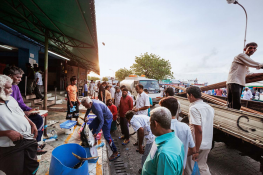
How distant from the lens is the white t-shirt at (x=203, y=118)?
83.0 inches

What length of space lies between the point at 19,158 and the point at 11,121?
0.52 metres

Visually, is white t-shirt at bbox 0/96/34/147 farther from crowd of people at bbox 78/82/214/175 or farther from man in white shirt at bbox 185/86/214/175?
man in white shirt at bbox 185/86/214/175

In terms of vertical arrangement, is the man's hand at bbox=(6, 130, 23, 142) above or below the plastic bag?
above

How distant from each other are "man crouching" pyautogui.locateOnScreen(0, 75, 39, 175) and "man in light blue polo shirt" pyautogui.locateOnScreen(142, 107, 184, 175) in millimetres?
1722

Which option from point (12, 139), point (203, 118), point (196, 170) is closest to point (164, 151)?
point (203, 118)

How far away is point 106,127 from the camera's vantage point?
11.6 ft

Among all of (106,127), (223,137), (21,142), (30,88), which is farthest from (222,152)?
(30,88)

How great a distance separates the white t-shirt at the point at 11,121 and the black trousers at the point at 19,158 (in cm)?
7

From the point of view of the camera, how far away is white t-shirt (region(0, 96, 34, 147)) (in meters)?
1.64

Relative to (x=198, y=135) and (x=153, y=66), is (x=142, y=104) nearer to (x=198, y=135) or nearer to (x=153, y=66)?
(x=198, y=135)

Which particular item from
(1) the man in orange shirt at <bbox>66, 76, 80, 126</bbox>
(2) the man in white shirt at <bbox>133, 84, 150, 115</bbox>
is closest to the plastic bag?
(2) the man in white shirt at <bbox>133, 84, 150, 115</bbox>

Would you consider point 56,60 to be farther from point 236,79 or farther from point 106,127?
point 236,79

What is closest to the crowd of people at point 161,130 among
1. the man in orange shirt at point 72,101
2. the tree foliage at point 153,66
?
the man in orange shirt at point 72,101

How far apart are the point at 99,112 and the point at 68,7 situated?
2.84m
